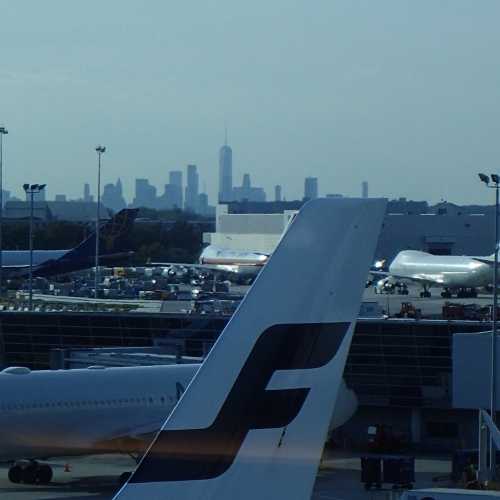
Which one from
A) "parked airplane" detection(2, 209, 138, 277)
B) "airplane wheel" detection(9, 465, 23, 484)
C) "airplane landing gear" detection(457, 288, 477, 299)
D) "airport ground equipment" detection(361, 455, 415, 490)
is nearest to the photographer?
"airport ground equipment" detection(361, 455, 415, 490)

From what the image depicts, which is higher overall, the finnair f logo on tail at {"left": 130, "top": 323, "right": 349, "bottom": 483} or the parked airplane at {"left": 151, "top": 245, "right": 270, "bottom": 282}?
the finnair f logo on tail at {"left": 130, "top": 323, "right": 349, "bottom": 483}

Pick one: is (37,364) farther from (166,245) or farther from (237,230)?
(166,245)

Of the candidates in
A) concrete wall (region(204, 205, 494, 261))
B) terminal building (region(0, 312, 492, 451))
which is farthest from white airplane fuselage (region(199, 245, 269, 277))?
terminal building (region(0, 312, 492, 451))

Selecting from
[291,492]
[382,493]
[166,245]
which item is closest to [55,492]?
[382,493]

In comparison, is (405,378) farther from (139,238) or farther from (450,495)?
(139,238)

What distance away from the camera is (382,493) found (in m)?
30.6

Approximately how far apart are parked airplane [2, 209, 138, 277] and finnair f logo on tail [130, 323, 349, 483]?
98452 millimetres

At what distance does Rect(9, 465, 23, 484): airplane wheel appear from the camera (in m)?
30.9

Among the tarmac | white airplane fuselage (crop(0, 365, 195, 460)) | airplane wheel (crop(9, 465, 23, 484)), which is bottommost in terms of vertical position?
the tarmac

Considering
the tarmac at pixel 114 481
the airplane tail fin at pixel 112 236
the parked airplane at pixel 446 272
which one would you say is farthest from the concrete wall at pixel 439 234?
the tarmac at pixel 114 481

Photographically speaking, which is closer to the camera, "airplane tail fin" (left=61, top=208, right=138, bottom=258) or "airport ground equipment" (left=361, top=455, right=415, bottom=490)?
"airport ground equipment" (left=361, top=455, right=415, bottom=490)

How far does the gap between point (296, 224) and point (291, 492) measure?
1.77m

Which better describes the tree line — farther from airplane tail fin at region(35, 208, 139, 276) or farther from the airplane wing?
the airplane wing

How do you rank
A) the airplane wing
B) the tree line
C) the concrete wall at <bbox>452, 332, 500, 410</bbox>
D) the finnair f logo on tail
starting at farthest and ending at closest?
the tree line → the airplane wing → the concrete wall at <bbox>452, 332, 500, 410</bbox> → the finnair f logo on tail
